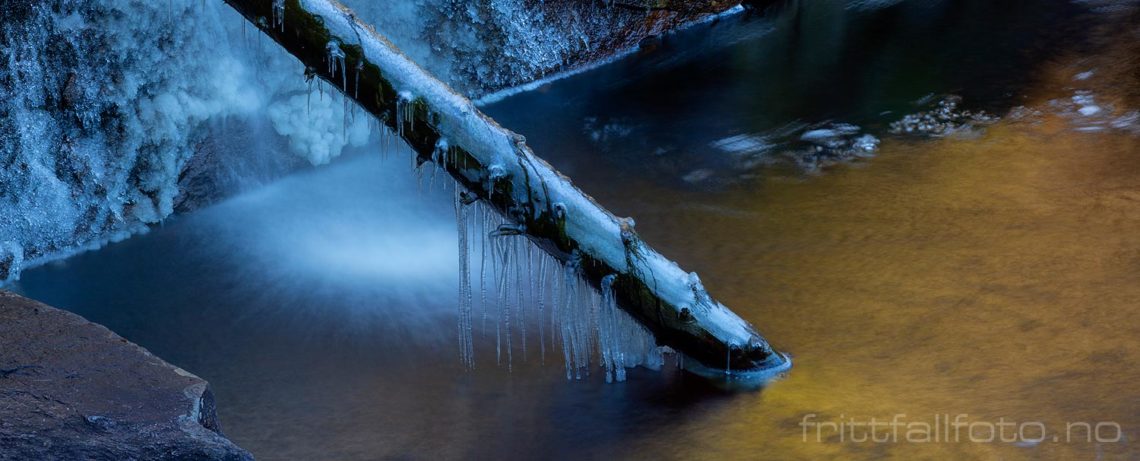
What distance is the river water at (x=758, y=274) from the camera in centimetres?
383

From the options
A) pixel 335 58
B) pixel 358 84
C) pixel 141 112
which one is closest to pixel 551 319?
pixel 358 84

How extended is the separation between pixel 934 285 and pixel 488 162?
1.93m

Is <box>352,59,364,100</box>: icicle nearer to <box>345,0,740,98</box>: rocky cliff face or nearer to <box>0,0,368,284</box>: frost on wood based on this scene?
<box>0,0,368,284</box>: frost on wood

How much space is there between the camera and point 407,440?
3869 millimetres

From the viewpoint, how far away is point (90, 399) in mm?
3068

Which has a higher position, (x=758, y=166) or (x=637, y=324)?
(x=758, y=166)

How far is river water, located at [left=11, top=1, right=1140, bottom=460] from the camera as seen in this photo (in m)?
3.83

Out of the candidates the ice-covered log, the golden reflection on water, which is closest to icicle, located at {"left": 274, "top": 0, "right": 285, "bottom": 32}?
the ice-covered log

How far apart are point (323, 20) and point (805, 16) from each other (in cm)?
504

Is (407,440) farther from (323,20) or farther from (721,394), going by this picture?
(323,20)

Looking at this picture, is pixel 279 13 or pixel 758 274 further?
pixel 758 274

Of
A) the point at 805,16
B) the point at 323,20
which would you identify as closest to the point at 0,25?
the point at 323,20

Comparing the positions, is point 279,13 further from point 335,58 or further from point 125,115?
point 125,115

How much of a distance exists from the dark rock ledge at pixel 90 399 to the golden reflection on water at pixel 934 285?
1454 millimetres
